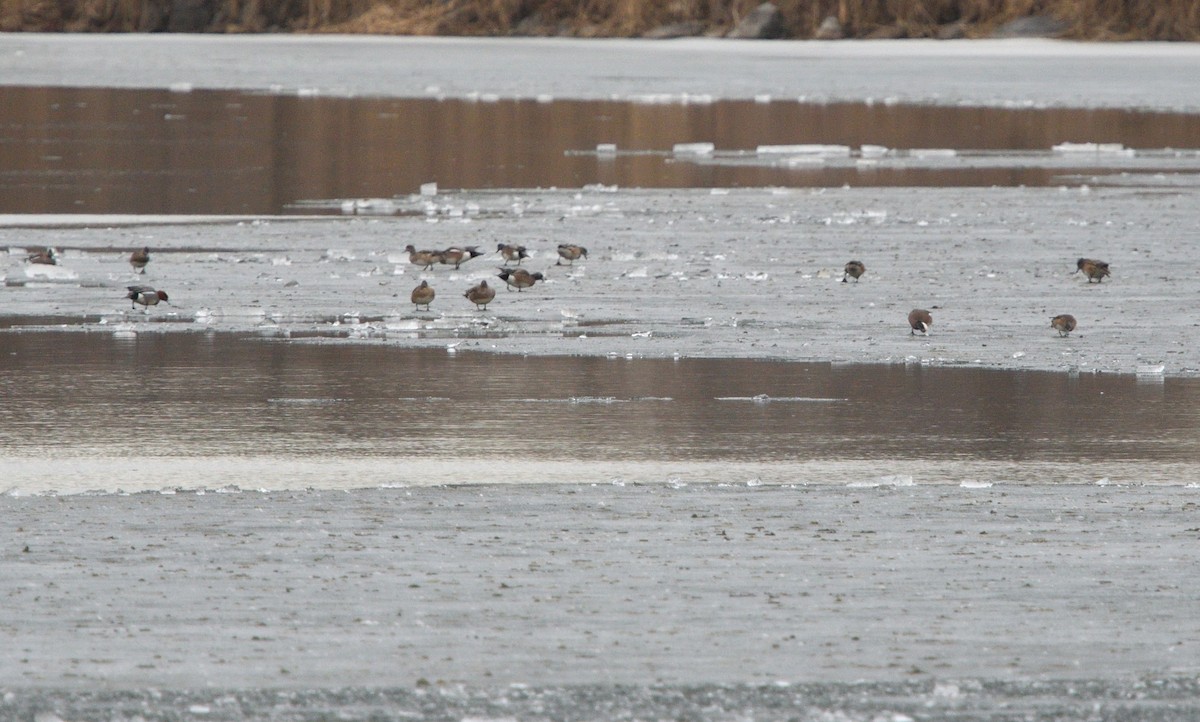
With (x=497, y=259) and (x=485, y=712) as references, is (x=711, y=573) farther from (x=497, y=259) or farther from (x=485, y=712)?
(x=497, y=259)

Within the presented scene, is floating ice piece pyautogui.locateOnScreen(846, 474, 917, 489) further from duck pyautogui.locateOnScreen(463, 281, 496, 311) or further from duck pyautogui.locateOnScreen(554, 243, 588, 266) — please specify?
duck pyautogui.locateOnScreen(554, 243, 588, 266)

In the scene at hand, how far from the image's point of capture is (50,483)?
24.2 feet

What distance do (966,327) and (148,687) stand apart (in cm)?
723

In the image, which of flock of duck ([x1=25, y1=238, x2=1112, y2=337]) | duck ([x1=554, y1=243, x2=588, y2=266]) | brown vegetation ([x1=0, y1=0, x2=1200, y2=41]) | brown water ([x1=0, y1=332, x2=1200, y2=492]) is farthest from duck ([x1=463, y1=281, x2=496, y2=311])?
brown vegetation ([x1=0, y1=0, x2=1200, y2=41])

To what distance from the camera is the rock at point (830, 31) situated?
59.0 m

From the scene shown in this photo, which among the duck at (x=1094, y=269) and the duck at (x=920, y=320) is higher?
the duck at (x=1094, y=269)

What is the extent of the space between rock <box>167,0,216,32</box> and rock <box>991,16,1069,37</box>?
1101 inches

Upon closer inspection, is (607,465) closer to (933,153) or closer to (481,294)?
(481,294)

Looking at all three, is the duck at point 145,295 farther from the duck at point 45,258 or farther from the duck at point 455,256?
the duck at point 455,256

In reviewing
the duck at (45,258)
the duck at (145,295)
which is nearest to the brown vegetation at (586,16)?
the duck at (45,258)

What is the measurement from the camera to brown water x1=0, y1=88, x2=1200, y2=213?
64.9 ft

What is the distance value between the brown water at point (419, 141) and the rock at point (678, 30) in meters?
27.1

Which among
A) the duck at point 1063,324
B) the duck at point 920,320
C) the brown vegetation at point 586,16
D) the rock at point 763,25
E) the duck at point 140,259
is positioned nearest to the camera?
the duck at point 1063,324

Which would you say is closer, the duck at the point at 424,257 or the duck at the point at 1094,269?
the duck at the point at 1094,269
